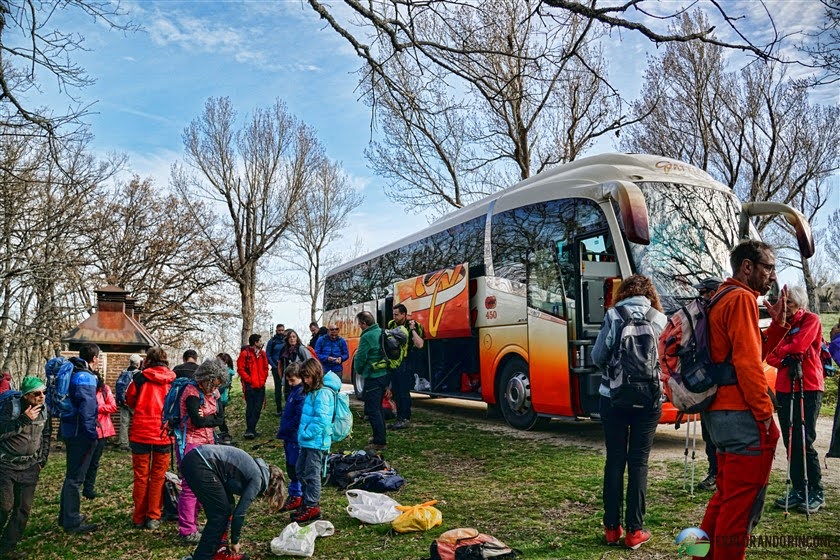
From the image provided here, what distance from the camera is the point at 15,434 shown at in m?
6.12

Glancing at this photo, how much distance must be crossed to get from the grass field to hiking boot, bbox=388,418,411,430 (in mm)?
1224

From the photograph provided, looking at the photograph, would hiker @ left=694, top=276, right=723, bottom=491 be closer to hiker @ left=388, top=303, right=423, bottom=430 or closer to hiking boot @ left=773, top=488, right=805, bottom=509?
hiking boot @ left=773, top=488, right=805, bottom=509

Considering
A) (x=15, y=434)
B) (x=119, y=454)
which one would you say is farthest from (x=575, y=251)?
(x=119, y=454)

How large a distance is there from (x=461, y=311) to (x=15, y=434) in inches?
297

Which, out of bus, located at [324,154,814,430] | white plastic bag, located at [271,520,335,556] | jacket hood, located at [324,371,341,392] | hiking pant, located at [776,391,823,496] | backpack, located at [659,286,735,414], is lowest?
white plastic bag, located at [271,520,335,556]

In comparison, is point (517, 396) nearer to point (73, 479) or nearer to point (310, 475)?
point (310, 475)

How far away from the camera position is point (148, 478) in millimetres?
6664

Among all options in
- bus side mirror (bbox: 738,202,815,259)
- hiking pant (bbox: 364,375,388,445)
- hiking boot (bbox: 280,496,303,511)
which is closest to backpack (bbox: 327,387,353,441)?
hiking boot (bbox: 280,496,303,511)

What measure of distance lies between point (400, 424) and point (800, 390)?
22.6 ft

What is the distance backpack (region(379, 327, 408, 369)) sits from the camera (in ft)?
32.1

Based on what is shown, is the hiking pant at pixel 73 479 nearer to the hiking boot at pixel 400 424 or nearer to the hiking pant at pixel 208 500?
the hiking pant at pixel 208 500

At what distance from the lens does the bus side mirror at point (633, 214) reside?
7.03m

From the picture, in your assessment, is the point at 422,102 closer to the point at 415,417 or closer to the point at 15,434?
the point at 15,434

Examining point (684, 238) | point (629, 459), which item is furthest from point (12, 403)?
point (684, 238)
